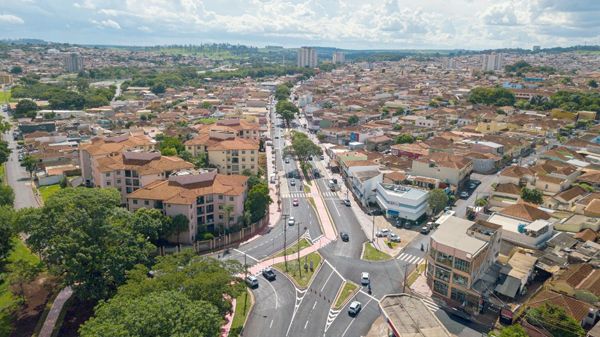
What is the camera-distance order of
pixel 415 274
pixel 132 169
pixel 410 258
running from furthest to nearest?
pixel 132 169 < pixel 410 258 < pixel 415 274

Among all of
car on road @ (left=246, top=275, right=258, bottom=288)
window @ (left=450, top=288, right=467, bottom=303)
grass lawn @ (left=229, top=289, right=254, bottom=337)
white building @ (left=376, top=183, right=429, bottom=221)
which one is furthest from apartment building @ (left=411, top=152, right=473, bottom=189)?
grass lawn @ (left=229, top=289, right=254, bottom=337)

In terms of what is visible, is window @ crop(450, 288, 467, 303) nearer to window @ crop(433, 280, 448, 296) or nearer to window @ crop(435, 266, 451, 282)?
window @ crop(433, 280, 448, 296)

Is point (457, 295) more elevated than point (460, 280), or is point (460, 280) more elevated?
point (460, 280)

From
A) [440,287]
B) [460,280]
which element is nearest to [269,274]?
Answer: [440,287]

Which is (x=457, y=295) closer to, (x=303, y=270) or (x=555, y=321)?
(x=555, y=321)

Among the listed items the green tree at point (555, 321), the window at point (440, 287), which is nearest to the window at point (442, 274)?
the window at point (440, 287)

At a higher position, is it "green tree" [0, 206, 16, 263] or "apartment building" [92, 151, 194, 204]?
"apartment building" [92, 151, 194, 204]
